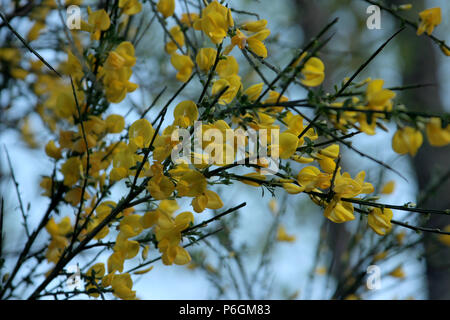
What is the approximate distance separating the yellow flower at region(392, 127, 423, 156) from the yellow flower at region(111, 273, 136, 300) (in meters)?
0.54

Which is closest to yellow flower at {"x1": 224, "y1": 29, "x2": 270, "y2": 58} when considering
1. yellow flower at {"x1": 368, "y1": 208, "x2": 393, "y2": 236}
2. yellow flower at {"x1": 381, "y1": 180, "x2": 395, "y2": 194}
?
yellow flower at {"x1": 368, "y1": 208, "x2": 393, "y2": 236}

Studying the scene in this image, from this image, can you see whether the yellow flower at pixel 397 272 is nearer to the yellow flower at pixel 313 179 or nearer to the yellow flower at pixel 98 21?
the yellow flower at pixel 313 179

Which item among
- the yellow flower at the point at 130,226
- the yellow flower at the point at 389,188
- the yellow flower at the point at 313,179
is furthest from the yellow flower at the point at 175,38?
the yellow flower at the point at 389,188

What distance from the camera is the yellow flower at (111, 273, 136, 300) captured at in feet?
2.73

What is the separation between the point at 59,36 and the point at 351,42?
273 cm

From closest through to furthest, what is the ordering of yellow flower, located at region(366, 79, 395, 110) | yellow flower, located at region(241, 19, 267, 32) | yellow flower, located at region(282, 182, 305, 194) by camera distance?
yellow flower, located at region(366, 79, 395, 110), yellow flower, located at region(282, 182, 305, 194), yellow flower, located at region(241, 19, 267, 32)

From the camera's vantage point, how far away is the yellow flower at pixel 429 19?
0.73m

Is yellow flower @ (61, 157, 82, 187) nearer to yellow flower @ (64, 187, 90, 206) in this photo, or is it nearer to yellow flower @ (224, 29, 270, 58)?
yellow flower @ (64, 187, 90, 206)

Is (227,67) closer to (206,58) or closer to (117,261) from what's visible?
(206,58)

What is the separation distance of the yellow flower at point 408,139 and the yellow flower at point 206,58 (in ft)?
1.26

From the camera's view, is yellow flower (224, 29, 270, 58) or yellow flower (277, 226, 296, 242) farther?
yellow flower (277, 226, 296, 242)

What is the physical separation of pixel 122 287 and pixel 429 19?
2.34 ft
